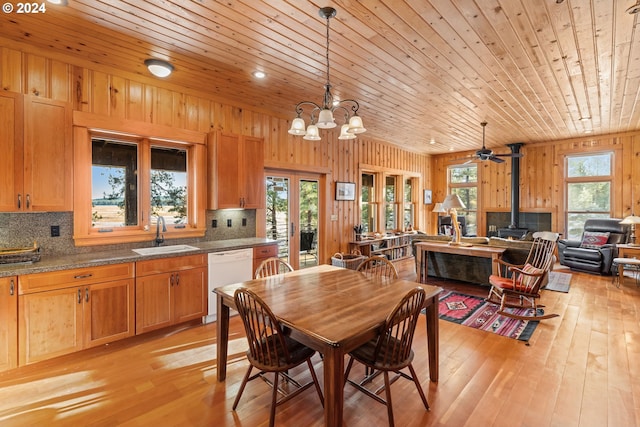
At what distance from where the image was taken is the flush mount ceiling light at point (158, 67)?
3010mm

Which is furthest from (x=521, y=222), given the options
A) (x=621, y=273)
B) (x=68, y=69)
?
(x=68, y=69)

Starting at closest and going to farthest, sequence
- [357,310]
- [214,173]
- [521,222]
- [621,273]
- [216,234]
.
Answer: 1. [357,310]
2. [214,173]
3. [216,234]
4. [621,273]
5. [521,222]

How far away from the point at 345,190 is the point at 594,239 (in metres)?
5.06

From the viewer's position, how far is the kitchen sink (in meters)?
3.21

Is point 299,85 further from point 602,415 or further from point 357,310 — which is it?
point 602,415

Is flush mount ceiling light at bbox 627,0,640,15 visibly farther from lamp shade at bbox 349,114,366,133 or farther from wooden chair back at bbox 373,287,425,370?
wooden chair back at bbox 373,287,425,370

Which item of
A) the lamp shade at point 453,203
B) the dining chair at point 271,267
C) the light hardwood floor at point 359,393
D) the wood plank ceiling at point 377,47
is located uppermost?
the wood plank ceiling at point 377,47

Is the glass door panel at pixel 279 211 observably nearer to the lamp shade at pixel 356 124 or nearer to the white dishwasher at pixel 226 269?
the white dishwasher at pixel 226 269

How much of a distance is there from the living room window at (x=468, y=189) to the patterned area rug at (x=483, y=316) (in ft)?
14.1

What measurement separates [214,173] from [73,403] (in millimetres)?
2561

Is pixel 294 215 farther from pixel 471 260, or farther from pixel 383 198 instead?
pixel 471 260

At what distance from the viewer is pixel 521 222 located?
24.3ft

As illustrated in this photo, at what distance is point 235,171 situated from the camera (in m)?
4.02

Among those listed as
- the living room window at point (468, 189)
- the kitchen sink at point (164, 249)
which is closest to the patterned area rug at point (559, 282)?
the living room window at point (468, 189)
